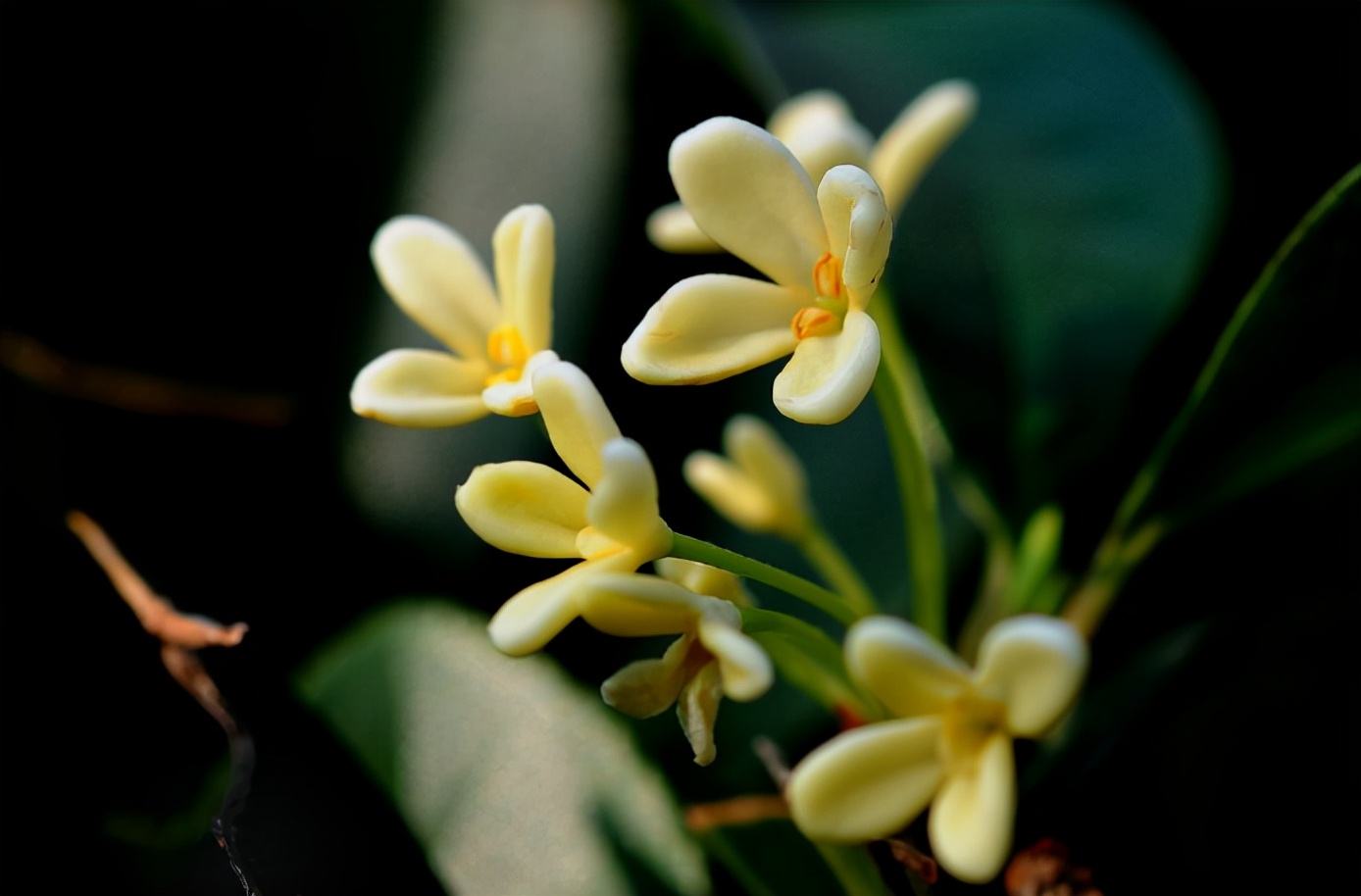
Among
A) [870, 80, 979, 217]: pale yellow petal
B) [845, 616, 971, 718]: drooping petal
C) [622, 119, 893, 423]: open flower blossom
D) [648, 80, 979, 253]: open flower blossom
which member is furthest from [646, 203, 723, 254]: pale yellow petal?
[845, 616, 971, 718]: drooping petal

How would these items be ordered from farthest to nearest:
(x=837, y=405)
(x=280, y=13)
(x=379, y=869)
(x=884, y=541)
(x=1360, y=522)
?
1. (x=280, y=13)
2. (x=884, y=541)
3. (x=1360, y=522)
4. (x=379, y=869)
5. (x=837, y=405)

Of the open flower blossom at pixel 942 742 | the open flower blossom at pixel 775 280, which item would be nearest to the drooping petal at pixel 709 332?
the open flower blossom at pixel 775 280

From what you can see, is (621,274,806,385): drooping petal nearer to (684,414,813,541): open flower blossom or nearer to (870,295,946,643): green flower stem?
(870,295,946,643): green flower stem

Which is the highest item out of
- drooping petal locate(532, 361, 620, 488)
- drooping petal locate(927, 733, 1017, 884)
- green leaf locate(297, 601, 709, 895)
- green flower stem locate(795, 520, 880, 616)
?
drooping petal locate(532, 361, 620, 488)

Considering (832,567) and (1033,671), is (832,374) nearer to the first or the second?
(1033,671)

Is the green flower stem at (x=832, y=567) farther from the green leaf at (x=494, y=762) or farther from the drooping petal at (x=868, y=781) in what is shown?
the drooping petal at (x=868, y=781)

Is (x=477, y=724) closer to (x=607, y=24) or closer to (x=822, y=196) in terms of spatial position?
(x=822, y=196)

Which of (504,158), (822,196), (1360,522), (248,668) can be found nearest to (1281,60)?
(1360,522)
